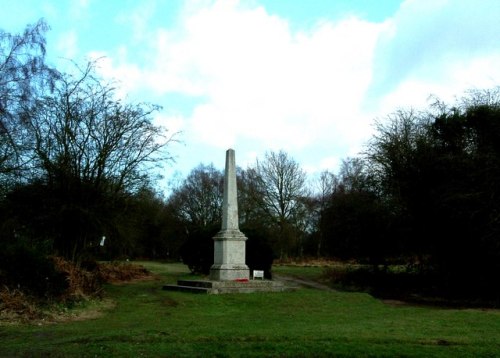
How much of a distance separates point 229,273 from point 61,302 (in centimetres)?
764

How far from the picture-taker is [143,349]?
8758 mm

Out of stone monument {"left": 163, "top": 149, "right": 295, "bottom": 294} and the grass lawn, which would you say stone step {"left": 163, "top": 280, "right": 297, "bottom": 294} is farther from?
the grass lawn

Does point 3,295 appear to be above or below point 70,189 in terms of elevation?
below

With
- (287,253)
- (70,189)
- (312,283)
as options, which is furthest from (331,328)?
(287,253)

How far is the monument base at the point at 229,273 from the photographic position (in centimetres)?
2191

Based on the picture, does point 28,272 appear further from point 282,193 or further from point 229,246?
point 282,193

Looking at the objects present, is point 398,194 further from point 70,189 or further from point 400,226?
point 70,189

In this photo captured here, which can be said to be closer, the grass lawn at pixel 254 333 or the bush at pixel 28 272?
the grass lawn at pixel 254 333

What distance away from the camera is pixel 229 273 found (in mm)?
21906

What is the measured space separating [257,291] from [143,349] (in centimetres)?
1253

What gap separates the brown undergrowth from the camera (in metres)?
13.9

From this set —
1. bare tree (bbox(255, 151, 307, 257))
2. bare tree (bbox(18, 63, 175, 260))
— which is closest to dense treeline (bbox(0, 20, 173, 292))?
bare tree (bbox(18, 63, 175, 260))

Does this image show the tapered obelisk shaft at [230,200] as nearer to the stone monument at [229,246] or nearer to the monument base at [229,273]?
the stone monument at [229,246]

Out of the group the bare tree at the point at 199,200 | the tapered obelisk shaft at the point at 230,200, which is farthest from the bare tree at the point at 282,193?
the tapered obelisk shaft at the point at 230,200
